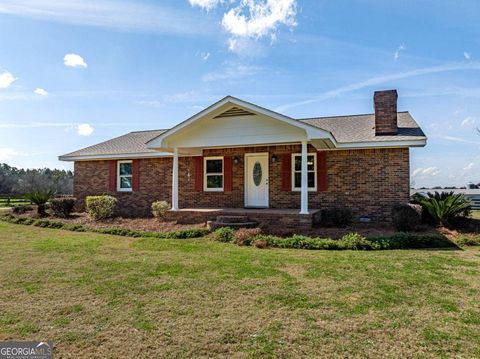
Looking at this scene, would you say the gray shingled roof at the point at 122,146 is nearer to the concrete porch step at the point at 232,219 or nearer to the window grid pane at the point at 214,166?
the window grid pane at the point at 214,166

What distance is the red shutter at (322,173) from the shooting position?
12406 millimetres

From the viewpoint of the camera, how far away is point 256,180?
13.5 metres

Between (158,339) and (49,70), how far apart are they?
37.6 feet

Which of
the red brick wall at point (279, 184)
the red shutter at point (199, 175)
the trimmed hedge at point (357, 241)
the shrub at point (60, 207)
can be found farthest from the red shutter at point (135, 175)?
the trimmed hedge at point (357, 241)

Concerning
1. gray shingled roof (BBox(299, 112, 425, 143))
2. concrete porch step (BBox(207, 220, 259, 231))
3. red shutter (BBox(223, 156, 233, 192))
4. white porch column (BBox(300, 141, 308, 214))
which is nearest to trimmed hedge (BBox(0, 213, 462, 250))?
concrete porch step (BBox(207, 220, 259, 231))

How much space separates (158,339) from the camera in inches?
133

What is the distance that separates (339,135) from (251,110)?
4050 millimetres

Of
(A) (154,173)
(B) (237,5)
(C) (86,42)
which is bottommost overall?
(A) (154,173)

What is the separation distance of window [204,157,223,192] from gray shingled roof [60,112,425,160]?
2.40 m

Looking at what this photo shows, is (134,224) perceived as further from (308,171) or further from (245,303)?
(245,303)

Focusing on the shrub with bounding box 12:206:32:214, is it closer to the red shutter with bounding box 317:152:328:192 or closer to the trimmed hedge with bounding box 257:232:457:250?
the trimmed hedge with bounding box 257:232:457:250

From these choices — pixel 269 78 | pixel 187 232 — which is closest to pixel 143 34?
pixel 269 78

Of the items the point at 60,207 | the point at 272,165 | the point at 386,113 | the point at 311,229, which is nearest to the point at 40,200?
the point at 60,207

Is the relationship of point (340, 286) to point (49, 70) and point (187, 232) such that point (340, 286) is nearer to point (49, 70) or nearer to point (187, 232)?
point (187, 232)
